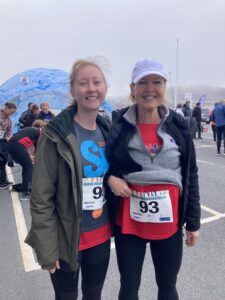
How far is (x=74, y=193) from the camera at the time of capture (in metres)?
1.58

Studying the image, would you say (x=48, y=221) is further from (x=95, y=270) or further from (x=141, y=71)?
(x=141, y=71)

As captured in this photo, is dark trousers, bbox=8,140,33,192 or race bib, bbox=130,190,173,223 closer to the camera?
race bib, bbox=130,190,173,223

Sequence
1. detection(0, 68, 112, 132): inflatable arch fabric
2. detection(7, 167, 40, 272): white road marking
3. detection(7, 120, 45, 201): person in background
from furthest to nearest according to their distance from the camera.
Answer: detection(0, 68, 112, 132): inflatable arch fabric, detection(7, 120, 45, 201): person in background, detection(7, 167, 40, 272): white road marking

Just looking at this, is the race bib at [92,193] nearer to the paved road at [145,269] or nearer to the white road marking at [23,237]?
the paved road at [145,269]

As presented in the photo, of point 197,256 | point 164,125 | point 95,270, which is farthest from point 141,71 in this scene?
point 197,256

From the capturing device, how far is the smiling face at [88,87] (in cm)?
167

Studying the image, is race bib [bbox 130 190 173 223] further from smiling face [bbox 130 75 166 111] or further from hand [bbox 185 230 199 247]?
smiling face [bbox 130 75 166 111]

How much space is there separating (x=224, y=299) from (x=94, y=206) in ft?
5.17

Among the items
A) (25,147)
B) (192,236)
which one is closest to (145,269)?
(192,236)

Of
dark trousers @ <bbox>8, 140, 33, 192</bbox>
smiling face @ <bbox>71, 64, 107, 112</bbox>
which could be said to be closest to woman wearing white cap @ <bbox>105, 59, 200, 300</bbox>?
smiling face @ <bbox>71, 64, 107, 112</bbox>

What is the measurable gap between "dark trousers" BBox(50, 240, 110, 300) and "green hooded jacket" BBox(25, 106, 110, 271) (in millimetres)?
117

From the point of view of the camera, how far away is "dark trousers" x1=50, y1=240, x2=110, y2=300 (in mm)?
1723

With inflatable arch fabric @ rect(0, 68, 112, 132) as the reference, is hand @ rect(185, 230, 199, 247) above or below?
below

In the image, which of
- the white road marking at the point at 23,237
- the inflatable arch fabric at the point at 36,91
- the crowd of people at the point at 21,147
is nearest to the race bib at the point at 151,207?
the white road marking at the point at 23,237
